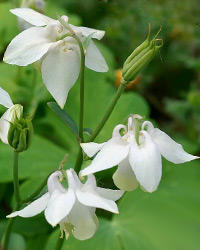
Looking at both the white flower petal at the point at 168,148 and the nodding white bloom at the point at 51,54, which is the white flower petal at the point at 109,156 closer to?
the white flower petal at the point at 168,148

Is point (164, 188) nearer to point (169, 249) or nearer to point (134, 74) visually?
point (169, 249)

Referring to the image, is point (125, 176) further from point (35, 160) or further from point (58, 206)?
point (35, 160)

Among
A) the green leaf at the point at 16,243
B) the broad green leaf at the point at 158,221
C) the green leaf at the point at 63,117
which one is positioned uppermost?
the green leaf at the point at 63,117

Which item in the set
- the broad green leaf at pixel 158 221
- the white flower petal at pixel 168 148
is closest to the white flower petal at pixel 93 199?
the white flower petal at pixel 168 148

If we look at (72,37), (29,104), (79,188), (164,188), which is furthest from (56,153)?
(79,188)

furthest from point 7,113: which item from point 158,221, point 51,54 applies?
point 158,221

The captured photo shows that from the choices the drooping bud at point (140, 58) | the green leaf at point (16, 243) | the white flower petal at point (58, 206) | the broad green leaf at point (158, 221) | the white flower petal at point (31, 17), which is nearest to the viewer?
the white flower petal at point (58, 206)

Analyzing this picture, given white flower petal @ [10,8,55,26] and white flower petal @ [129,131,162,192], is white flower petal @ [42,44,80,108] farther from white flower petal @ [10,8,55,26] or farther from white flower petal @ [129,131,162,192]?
white flower petal @ [129,131,162,192]
